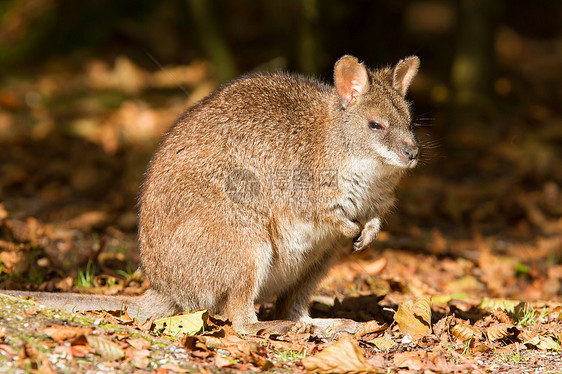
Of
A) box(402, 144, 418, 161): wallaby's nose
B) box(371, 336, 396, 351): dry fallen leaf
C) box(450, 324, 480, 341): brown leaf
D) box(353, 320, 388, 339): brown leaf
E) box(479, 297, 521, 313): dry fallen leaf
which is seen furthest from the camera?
box(479, 297, 521, 313): dry fallen leaf

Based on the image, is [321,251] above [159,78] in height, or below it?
below

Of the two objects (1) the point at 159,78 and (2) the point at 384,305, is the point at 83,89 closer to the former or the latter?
(1) the point at 159,78

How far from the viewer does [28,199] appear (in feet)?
25.7

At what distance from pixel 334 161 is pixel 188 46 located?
28.4 feet

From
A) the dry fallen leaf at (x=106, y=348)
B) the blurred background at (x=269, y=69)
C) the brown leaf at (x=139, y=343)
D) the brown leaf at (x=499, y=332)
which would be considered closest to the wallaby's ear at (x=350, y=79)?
the blurred background at (x=269, y=69)

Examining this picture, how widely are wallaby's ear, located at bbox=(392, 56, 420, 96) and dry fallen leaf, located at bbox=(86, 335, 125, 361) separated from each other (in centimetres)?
263

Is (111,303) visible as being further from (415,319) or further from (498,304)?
(498,304)

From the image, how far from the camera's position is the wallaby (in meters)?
4.32

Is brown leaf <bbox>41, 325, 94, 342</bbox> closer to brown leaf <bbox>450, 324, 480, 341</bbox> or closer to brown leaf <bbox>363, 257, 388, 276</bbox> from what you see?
brown leaf <bbox>450, 324, 480, 341</bbox>

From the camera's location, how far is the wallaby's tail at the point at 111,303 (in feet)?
13.3

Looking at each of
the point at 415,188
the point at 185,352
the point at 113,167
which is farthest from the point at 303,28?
the point at 185,352

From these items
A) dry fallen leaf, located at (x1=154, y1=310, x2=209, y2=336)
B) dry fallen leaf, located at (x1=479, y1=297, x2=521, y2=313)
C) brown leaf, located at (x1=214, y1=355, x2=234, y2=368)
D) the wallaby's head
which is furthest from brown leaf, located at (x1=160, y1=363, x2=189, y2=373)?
dry fallen leaf, located at (x1=479, y1=297, x2=521, y2=313)

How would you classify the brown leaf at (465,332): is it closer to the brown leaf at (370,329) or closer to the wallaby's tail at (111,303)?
the brown leaf at (370,329)

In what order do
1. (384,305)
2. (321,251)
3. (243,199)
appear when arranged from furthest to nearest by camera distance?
(384,305) < (321,251) < (243,199)
